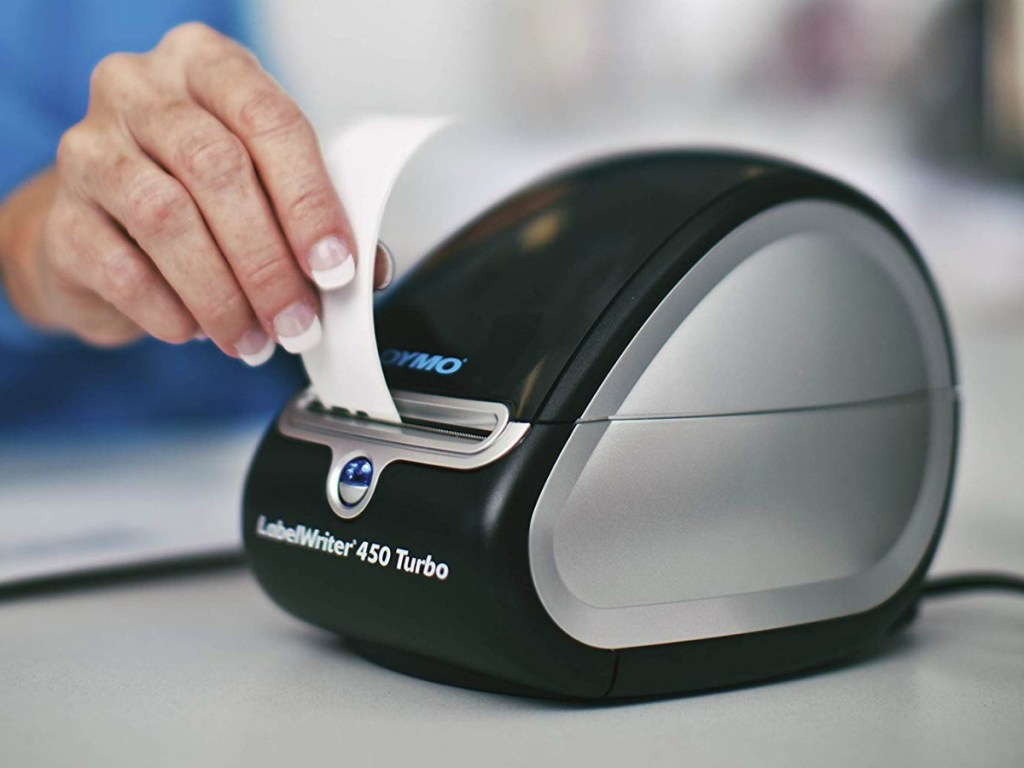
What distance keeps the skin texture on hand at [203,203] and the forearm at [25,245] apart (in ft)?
0.86

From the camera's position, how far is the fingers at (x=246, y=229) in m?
0.60

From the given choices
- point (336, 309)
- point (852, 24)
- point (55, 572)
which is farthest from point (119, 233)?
point (852, 24)

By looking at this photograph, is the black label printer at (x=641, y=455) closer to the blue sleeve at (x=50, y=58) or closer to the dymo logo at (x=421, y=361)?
the dymo logo at (x=421, y=361)

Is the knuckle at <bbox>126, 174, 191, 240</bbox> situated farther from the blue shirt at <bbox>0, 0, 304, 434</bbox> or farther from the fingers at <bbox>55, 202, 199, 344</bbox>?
the blue shirt at <bbox>0, 0, 304, 434</bbox>

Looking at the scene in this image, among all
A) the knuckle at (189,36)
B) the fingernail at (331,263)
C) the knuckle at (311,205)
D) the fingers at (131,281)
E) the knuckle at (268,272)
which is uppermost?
the knuckle at (189,36)

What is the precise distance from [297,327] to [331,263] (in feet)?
Result: 0.12

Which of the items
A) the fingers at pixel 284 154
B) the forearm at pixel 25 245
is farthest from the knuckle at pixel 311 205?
the forearm at pixel 25 245

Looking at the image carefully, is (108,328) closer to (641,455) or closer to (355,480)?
(355,480)

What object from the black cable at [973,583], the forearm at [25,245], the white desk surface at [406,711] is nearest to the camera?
the white desk surface at [406,711]

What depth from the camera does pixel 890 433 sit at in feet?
2.15

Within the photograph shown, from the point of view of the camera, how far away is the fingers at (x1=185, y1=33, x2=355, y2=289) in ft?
1.94

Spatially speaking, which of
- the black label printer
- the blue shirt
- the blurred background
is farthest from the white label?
the blurred background

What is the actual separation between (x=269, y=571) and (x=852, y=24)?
4.43 feet

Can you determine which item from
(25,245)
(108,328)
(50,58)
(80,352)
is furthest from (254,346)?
(50,58)
